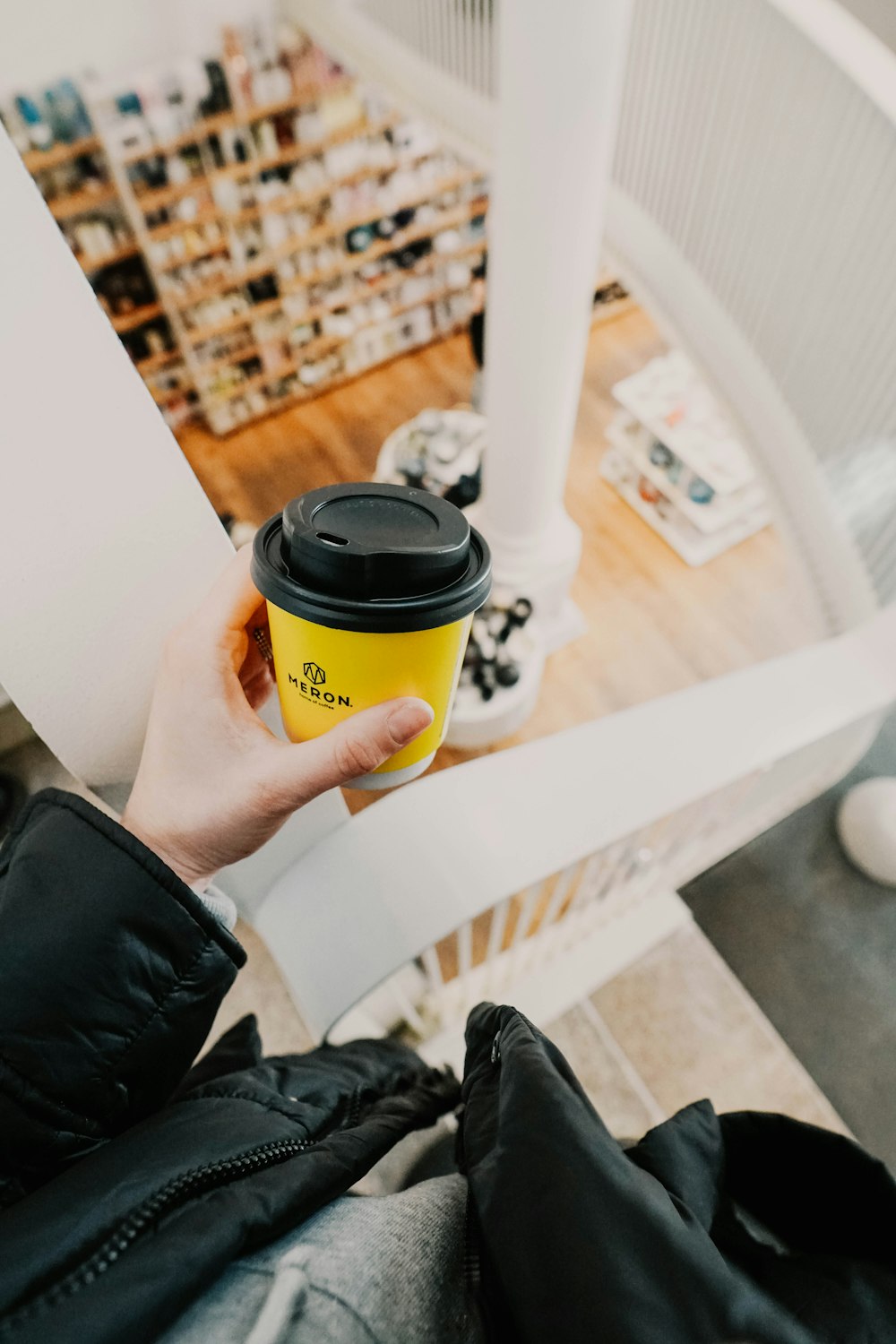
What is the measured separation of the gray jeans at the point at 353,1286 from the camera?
57 centimetres

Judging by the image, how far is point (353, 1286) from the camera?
0.61 meters

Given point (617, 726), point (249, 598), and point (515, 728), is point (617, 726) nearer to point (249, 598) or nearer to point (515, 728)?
point (249, 598)

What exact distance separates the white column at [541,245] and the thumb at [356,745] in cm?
199

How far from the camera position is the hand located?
2.45 feet

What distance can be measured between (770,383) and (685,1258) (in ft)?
9.49

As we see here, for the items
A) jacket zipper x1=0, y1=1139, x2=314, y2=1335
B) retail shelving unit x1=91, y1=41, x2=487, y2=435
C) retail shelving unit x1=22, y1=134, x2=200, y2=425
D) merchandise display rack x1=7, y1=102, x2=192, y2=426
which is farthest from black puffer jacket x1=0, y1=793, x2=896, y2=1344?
retail shelving unit x1=91, y1=41, x2=487, y2=435

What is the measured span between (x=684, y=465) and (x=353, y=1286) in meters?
4.57

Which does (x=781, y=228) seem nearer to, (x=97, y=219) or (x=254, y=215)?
(x=254, y=215)

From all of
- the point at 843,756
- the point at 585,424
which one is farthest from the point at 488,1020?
the point at 585,424

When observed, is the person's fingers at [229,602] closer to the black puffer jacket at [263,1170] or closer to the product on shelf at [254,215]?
the black puffer jacket at [263,1170]

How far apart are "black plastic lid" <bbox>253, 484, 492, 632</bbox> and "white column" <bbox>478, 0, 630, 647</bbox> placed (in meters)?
1.89

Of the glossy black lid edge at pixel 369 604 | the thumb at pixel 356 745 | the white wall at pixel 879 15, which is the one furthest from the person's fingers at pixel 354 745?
the white wall at pixel 879 15

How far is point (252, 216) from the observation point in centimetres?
491

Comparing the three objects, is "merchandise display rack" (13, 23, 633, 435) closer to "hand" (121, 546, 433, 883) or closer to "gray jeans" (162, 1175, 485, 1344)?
"hand" (121, 546, 433, 883)
